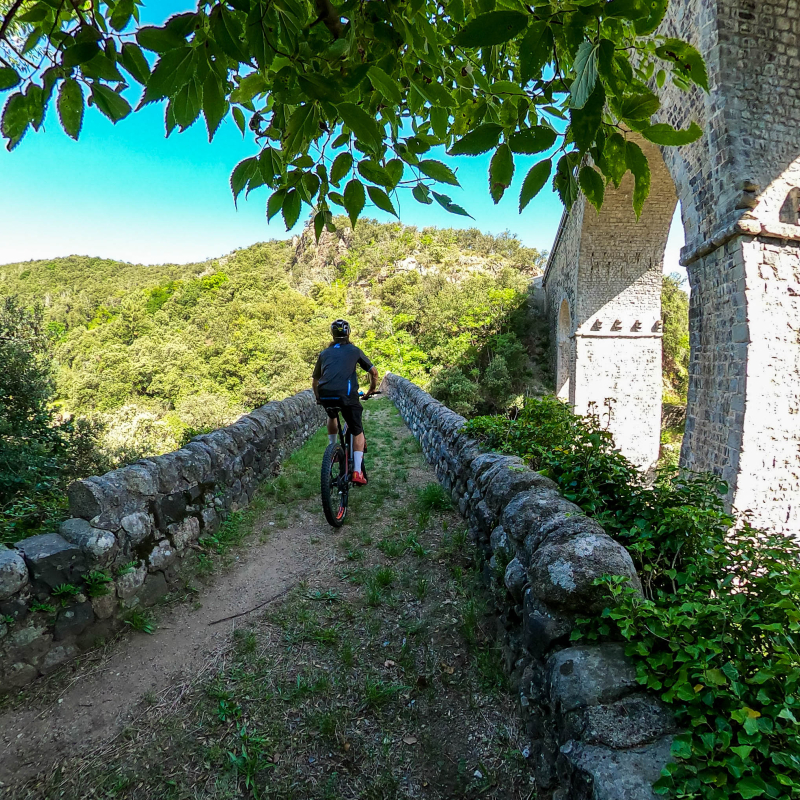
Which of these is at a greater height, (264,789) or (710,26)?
(710,26)

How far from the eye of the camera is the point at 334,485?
4188 millimetres

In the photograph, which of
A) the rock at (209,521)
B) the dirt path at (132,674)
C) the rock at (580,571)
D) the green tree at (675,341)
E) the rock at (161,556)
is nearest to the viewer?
the rock at (580,571)

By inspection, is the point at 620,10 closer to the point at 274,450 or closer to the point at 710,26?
the point at 274,450

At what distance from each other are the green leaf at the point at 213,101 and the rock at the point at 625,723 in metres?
1.89

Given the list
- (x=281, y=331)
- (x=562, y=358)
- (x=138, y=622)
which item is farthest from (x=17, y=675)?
(x=281, y=331)

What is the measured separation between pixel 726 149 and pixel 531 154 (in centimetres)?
556

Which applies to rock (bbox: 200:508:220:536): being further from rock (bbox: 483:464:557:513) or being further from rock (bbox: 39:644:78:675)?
rock (bbox: 483:464:557:513)

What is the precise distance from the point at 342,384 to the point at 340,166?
9.90 feet

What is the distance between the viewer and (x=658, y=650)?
1442mm

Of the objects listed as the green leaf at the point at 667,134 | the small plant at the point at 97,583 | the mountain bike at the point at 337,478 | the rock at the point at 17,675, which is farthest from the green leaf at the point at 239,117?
the mountain bike at the point at 337,478

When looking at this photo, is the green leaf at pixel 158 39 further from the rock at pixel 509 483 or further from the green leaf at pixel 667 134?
the rock at pixel 509 483

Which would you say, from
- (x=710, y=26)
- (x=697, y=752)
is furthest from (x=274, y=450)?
(x=710, y=26)

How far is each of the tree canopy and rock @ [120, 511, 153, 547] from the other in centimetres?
234

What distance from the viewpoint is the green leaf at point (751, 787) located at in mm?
954
